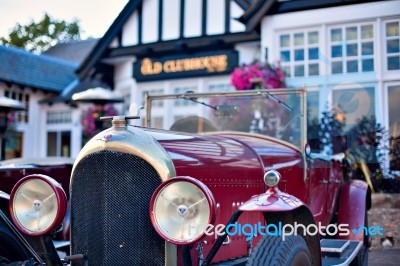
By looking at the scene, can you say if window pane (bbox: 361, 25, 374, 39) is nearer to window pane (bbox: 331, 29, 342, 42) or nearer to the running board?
window pane (bbox: 331, 29, 342, 42)

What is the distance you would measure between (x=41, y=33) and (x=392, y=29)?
2649 cm

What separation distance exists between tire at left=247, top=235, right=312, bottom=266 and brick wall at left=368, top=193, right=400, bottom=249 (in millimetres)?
4580

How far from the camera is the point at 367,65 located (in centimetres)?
921

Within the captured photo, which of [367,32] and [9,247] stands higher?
[367,32]

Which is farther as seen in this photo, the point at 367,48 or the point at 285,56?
the point at 285,56

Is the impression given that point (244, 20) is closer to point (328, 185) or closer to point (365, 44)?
point (365, 44)

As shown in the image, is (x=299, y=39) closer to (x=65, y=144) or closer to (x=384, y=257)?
(x=384, y=257)

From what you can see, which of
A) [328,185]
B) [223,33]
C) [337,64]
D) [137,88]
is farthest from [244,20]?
[328,185]

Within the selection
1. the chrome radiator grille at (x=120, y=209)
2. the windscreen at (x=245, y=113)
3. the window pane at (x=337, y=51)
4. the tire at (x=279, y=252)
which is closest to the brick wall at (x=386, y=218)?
the window pane at (x=337, y=51)

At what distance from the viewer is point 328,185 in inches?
195

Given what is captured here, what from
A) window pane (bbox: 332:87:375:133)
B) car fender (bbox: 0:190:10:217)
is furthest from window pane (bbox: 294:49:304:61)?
car fender (bbox: 0:190:10:217)

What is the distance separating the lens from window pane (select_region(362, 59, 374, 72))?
9151 millimetres

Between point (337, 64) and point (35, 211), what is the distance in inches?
289

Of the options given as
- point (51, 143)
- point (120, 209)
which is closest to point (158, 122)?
point (120, 209)
